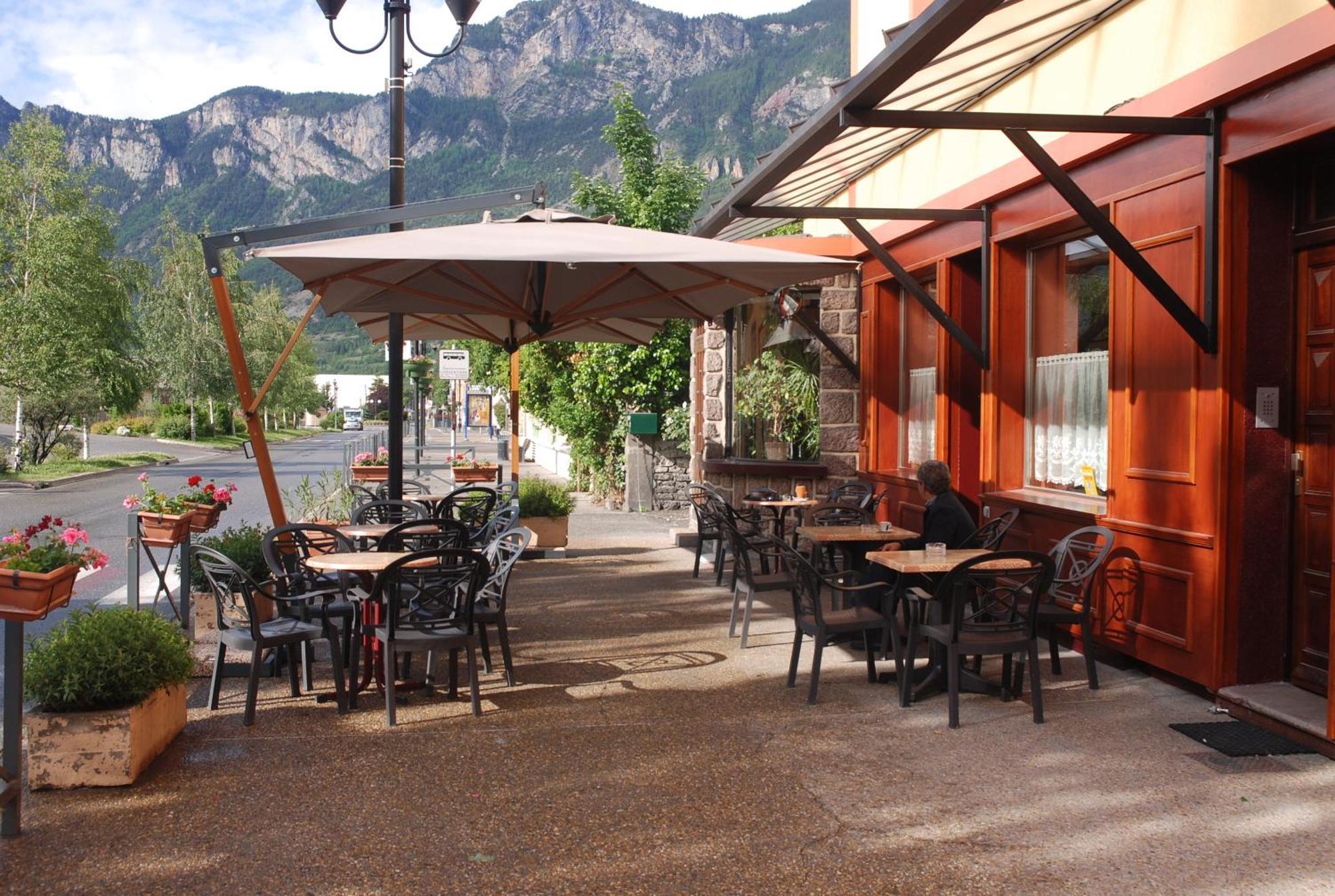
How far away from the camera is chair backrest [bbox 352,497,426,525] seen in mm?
8344

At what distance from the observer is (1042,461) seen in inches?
311

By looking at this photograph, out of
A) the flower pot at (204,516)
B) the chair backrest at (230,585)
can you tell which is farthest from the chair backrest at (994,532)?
the flower pot at (204,516)

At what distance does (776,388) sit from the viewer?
12008mm

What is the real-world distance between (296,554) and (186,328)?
46.6 metres

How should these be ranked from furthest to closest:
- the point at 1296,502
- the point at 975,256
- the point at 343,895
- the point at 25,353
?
the point at 25,353 → the point at 975,256 → the point at 1296,502 → the point at 343,895

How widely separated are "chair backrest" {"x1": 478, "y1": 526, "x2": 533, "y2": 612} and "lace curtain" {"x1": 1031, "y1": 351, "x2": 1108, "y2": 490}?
3.48 m

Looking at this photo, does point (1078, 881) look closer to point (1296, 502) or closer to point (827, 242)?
point (1296, 502)

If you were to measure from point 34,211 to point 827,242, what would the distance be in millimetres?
25892

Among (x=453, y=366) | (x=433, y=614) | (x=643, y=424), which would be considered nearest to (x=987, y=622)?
(x=433, y=614)

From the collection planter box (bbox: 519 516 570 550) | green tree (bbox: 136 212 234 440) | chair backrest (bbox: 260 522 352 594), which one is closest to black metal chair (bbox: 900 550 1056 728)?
chair backrest (bbox: 260 522 352 594)

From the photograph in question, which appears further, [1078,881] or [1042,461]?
[1042,461]

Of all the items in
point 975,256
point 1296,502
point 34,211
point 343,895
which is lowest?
point 343,895

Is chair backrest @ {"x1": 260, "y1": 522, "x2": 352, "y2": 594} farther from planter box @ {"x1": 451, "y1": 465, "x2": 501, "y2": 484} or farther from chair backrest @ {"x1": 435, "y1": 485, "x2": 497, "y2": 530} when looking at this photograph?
planter box @ {"x1": 451, "y1": 465, "x2": 501, "y2": 484}

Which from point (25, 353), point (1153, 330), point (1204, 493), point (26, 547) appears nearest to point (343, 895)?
point (26, 547)
